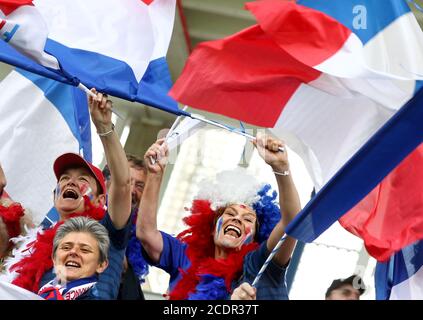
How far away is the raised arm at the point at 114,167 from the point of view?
3.57 meters

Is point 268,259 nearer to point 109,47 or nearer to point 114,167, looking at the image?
point 114,167

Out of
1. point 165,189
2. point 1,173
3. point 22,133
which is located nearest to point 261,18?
point 1,173

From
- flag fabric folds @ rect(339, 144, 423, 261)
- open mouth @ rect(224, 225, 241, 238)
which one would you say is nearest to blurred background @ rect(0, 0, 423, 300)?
open mouth @ rect(224, 225, 241, 238)

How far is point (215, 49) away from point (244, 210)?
0.78 m

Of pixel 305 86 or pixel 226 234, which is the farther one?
pixel 226 234

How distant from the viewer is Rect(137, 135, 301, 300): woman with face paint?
3479 mm

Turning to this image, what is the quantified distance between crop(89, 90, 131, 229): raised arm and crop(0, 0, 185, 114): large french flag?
43cm

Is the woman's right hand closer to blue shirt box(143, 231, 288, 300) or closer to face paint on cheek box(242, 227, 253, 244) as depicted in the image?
face paint on cheek box(242, 227, 253, 244)

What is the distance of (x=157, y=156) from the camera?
3.90 m

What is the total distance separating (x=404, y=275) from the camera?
3.79 m

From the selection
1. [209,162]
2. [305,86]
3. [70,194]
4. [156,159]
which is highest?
[305,86]

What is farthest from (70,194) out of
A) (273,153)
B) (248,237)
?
(273,153)

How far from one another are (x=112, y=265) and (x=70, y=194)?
57cm

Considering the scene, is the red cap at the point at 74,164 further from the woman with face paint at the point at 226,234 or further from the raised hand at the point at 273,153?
the raised hand at the point at 273,153
